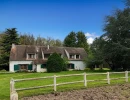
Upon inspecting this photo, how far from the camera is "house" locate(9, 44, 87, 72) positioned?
139 ft

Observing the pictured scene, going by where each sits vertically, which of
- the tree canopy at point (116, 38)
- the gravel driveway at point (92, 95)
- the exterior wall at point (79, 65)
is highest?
the tree canopy at point (116, 38)

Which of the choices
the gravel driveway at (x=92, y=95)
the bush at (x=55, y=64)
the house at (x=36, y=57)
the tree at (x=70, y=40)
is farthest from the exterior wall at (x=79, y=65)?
the gravel driveway at (x=92, y=95)

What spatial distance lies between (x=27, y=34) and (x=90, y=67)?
2974 centimetres

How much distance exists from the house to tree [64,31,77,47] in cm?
1762

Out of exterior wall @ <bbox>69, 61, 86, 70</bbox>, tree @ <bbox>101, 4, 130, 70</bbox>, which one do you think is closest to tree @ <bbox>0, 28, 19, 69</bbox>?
exterior wall @ <bbox>69, 61, 86, 70</bbox>

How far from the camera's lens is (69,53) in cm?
4691

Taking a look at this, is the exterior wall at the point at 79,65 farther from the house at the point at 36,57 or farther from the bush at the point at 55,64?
the bush at the point at 55,64

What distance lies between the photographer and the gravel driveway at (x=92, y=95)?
11555mm

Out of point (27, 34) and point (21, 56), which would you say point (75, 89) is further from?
point (27, 34)

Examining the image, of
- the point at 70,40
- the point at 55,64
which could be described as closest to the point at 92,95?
the point at 55,64

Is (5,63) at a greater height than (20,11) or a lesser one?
lesser

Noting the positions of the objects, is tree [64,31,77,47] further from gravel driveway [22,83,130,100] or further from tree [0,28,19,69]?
gravel driveway [22,83,130,100]

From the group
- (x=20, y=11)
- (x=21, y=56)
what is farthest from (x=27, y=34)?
(x=20, y=11)

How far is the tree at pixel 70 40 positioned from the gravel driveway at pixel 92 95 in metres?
52.7
